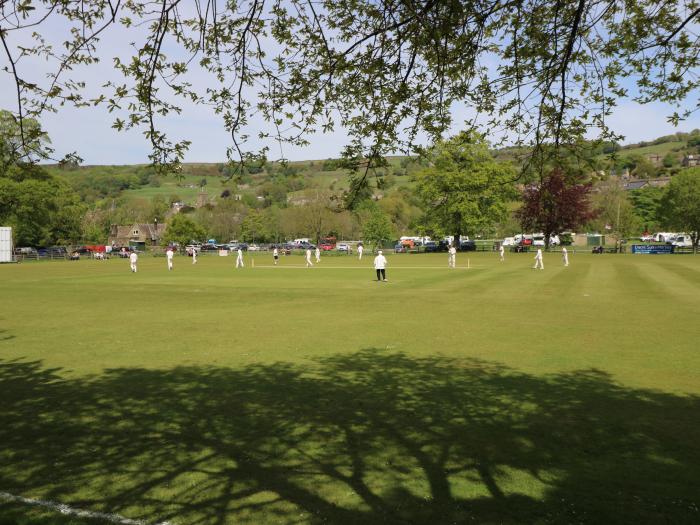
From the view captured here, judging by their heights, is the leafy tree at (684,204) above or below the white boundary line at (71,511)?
above

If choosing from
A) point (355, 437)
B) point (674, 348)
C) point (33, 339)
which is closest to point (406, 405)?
point (355, 437)

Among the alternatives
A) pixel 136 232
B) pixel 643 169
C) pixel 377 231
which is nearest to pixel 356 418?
pixel 377 231

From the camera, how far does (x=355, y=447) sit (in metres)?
6.78

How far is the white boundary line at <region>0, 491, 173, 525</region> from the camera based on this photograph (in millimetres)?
4969

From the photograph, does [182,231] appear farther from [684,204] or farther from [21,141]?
[21,141]

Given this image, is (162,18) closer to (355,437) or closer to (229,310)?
(355,437)

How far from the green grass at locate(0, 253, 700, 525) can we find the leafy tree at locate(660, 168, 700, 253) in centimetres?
6727

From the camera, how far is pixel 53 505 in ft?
17.3

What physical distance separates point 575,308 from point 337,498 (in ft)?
54.1

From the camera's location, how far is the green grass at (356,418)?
5375 mm

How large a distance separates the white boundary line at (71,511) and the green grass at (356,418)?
100mm

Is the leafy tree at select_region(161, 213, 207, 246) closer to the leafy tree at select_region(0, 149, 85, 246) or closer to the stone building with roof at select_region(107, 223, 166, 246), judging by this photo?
the leafy tree at select_region(0, 149, 85, 246)

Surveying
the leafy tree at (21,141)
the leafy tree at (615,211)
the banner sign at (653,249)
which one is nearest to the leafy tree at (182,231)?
the leafy tree at (615,211)

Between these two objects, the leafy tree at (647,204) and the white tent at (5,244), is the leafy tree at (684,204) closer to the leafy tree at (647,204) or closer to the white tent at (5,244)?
the leafy tree at (647,204)
